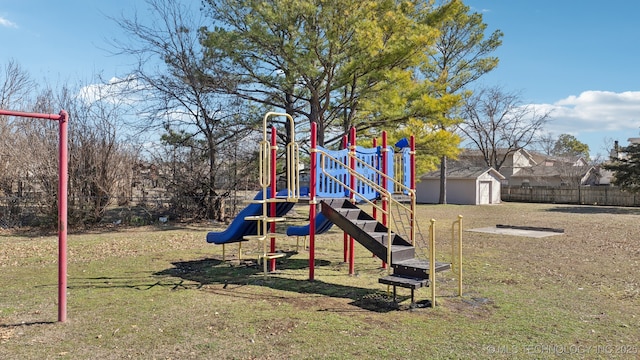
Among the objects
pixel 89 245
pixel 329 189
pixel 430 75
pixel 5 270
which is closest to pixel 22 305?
pixel 5 270

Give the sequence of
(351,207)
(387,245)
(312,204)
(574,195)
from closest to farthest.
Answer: (387,245), (312,204), (351,207), (574,195)

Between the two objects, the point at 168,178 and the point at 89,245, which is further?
the point at 168,178

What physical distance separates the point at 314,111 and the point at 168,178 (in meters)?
5.96

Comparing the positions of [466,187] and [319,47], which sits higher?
[319,47]

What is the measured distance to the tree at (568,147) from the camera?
74.4 meters

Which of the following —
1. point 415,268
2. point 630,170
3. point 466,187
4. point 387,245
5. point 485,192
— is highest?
point 630,170

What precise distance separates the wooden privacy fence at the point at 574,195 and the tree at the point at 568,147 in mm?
41379

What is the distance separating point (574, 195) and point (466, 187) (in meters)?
8.39

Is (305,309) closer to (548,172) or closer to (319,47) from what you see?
(319,47)

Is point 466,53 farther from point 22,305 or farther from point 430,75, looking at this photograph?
point 22,305

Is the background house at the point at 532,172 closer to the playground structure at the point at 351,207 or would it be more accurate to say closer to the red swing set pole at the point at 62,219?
the playground structure at the point at 351,207

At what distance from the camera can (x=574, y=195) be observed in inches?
1389

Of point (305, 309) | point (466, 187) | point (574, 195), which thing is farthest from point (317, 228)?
point (574, 195)

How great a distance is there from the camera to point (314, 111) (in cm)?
1667
